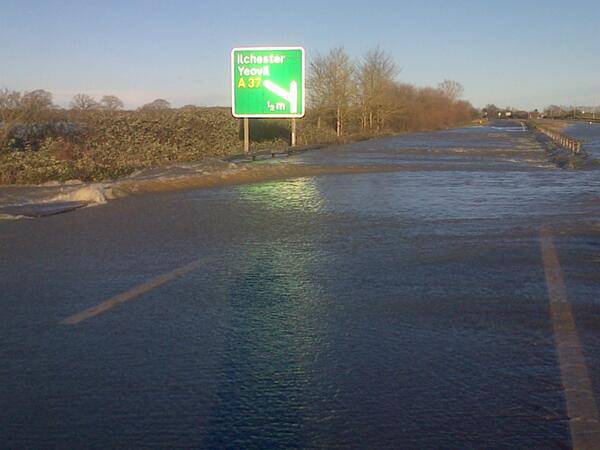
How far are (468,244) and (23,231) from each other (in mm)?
7632

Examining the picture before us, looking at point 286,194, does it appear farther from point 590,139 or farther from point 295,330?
point 590,139

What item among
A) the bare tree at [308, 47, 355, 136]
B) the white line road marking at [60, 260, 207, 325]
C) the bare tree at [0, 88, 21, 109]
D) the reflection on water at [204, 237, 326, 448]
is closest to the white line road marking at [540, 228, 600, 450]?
the reflection on water at [204, 237, 326, 448]

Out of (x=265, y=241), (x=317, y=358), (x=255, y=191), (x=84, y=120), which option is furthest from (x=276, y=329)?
(x=84, y=120)

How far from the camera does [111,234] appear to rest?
42.8 ft

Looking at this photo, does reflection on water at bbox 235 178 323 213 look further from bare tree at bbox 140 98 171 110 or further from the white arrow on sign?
bare tree at bbox 140 98 171 110

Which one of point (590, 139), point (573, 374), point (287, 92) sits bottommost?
point (590, 139)

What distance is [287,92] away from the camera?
112 ft

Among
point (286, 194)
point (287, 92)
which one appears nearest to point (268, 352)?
point (286, 194)

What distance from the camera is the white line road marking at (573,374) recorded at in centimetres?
478

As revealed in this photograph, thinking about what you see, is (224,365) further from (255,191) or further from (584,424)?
(255,191)

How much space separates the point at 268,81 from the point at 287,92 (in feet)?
3.18

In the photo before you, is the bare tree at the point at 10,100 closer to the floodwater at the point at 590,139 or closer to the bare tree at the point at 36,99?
the bare tree at the point at 36,99

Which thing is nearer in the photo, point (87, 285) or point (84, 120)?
point (87, 285)

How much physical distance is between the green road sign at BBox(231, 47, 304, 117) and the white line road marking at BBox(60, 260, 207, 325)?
24310mm
